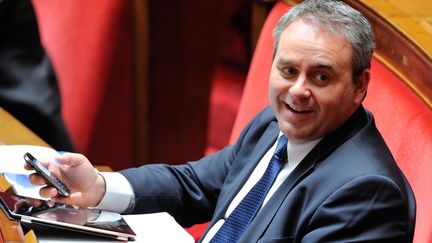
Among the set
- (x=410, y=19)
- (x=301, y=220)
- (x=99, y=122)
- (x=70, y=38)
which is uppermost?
(x=410, y=19)

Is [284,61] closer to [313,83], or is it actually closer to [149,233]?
[313,83]

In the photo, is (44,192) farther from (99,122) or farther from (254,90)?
(99,122)

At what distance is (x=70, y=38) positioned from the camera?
244cm

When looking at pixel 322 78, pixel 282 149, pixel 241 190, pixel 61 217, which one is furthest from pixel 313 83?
pixel 61 217

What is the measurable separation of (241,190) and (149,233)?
0.53 ft

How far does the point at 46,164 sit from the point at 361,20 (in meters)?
0.49

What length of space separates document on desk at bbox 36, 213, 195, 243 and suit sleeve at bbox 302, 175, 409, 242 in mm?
208

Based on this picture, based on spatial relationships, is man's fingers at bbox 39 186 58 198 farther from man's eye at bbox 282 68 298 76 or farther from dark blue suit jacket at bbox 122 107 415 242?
man's eye at bbox 282 68 298 76

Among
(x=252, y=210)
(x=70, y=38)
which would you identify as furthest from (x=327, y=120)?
(x=70, y=38)

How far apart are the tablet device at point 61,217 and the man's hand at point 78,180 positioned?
53 millimetres

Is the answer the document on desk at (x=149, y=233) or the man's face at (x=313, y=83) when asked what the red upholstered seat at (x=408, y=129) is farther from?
the document on desk at (x=149, y=233)

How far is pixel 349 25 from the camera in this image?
1.17m

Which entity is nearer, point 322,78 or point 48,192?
point 322,78

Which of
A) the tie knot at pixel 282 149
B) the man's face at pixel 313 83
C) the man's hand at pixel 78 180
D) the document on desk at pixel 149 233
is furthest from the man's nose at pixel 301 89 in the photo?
the man's hand at pixel 78 180
